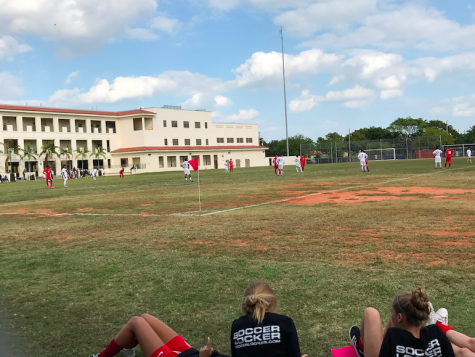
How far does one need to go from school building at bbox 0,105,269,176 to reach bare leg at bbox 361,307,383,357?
74011mm

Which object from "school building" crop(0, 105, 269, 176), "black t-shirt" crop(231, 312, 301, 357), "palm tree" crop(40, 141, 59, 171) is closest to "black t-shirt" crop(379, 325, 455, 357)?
"black t-shirt" crop(231, 312, 301, 357)

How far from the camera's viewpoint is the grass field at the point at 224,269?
16.8 ft

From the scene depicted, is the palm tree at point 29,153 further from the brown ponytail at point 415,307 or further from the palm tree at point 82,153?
the brown ponytail at point 415,307

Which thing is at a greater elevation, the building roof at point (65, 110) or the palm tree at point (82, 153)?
the building roof at point (65, 110)

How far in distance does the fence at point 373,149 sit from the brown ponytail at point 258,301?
76.6 metres

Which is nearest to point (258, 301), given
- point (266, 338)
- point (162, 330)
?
point (266, 338)

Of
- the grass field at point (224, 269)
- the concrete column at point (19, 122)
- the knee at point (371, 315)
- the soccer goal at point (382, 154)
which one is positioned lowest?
the grass field at point (224, 269)

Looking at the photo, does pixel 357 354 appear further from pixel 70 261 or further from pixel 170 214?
pixel 170 214

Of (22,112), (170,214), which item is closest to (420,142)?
(22,112)

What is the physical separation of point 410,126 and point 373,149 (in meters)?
56.5

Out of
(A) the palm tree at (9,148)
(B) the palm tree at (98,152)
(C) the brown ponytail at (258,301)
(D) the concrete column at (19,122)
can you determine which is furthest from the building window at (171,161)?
(C) the brown ponytail at (258,301)

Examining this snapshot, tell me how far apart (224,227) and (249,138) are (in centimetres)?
9448

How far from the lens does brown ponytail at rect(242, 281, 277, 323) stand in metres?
3.30

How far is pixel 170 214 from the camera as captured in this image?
14.9m
